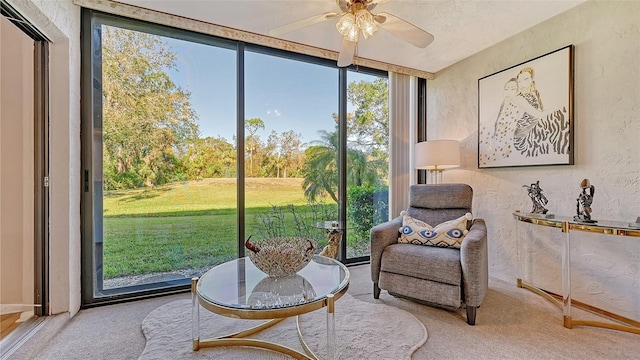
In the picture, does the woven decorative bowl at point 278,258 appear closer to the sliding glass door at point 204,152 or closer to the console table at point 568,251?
the sliding glass door at point 204,152

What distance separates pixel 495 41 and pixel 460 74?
51cm

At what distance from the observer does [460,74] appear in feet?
10.7

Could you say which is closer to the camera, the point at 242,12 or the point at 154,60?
the point at 242,12

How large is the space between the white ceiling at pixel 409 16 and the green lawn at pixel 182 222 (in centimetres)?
143

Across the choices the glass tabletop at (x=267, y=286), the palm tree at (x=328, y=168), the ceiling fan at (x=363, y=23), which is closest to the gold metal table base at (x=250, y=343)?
the glass tabletop at (x=267, y=286)

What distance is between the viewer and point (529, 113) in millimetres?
2582

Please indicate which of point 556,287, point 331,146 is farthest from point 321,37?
point 556,287

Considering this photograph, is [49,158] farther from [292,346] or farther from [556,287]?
[556,287]

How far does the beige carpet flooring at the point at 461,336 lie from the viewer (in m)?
1.60

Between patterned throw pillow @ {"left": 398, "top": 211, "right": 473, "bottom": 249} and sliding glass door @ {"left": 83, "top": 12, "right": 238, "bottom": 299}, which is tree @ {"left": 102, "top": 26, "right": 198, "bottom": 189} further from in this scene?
patterned throw pillow @ {"left": 398, "top": 211, "right": 473, "bottom": 249}

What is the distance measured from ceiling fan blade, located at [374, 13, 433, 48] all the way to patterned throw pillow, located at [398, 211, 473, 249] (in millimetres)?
1425

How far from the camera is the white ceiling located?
7.23ft

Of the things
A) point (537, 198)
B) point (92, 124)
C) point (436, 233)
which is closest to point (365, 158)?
point (436, 233)

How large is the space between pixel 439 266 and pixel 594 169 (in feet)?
4.68
